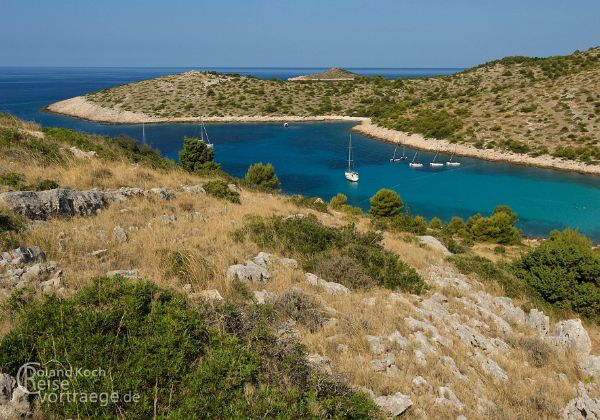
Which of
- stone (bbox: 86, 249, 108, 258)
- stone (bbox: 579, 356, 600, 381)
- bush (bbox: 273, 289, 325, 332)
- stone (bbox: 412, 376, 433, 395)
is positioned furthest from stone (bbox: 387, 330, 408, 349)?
stone (bbox: 86, 249, 108, 258)

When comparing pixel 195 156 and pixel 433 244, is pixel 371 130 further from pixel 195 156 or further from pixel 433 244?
pixel 433 244

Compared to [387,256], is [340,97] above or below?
above

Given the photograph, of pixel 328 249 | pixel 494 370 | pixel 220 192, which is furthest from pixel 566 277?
pixel 220 192

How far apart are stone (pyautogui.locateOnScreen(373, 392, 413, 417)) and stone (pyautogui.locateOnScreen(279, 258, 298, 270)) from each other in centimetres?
406

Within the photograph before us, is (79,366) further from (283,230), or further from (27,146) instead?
(27,146)

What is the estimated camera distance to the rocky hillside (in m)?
3.75

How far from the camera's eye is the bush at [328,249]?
8.77 meters

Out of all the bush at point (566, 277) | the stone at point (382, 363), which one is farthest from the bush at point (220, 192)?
the bush at point (566, 277)

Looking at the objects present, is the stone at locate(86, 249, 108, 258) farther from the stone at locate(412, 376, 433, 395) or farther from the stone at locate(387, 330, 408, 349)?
the stone at locate(412, 376, 433, 395)

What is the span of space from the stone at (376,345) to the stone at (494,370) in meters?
2.08

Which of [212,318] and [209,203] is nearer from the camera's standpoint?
[212,318]

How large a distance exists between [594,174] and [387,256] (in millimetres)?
53863

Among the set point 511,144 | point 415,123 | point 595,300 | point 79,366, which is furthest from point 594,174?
point 79,366

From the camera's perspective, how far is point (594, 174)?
160ft
